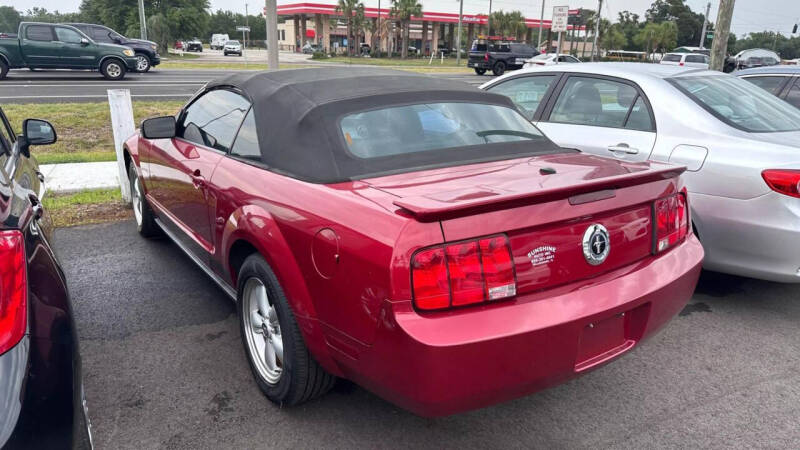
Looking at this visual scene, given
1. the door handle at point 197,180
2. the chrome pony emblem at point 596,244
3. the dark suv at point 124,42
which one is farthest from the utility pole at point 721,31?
the dark suv at point 124,42

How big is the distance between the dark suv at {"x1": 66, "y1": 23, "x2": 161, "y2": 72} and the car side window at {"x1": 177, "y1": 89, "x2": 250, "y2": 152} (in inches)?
741

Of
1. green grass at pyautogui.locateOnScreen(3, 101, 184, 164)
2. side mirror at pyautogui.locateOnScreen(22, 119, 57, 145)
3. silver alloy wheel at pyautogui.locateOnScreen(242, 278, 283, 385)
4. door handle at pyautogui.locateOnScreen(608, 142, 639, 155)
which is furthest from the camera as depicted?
green grass at pyautogui.locateOnScreen(3, 101, 184, 164)

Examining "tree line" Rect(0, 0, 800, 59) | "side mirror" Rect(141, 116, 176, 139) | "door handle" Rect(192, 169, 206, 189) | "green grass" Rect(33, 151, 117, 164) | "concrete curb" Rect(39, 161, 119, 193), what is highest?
"tree line" Rect(0, 0, 800, 59)

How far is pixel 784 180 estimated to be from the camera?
346cm

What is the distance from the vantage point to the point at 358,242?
2123mm

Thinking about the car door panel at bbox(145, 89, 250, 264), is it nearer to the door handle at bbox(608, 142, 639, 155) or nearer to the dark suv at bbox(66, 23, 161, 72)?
the door handle at bbox(608, 142, 639, 155)

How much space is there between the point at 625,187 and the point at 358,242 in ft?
3.80

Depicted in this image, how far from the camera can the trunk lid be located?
2045 mm

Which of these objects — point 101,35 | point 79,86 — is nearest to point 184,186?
point 79,86

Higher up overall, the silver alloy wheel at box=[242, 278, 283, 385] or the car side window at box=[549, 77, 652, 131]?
the car side window at box=[549, 77, 652, 131]

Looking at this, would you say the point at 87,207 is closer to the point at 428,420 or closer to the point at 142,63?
the point at 428,420

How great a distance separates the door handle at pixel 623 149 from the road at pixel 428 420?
1.19m

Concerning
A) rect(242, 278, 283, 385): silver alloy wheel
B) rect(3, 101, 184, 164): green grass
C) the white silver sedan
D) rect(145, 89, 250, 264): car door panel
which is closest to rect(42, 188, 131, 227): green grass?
rect(145, 89, 250, 264): car door panel

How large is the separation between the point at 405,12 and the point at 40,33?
160ft
